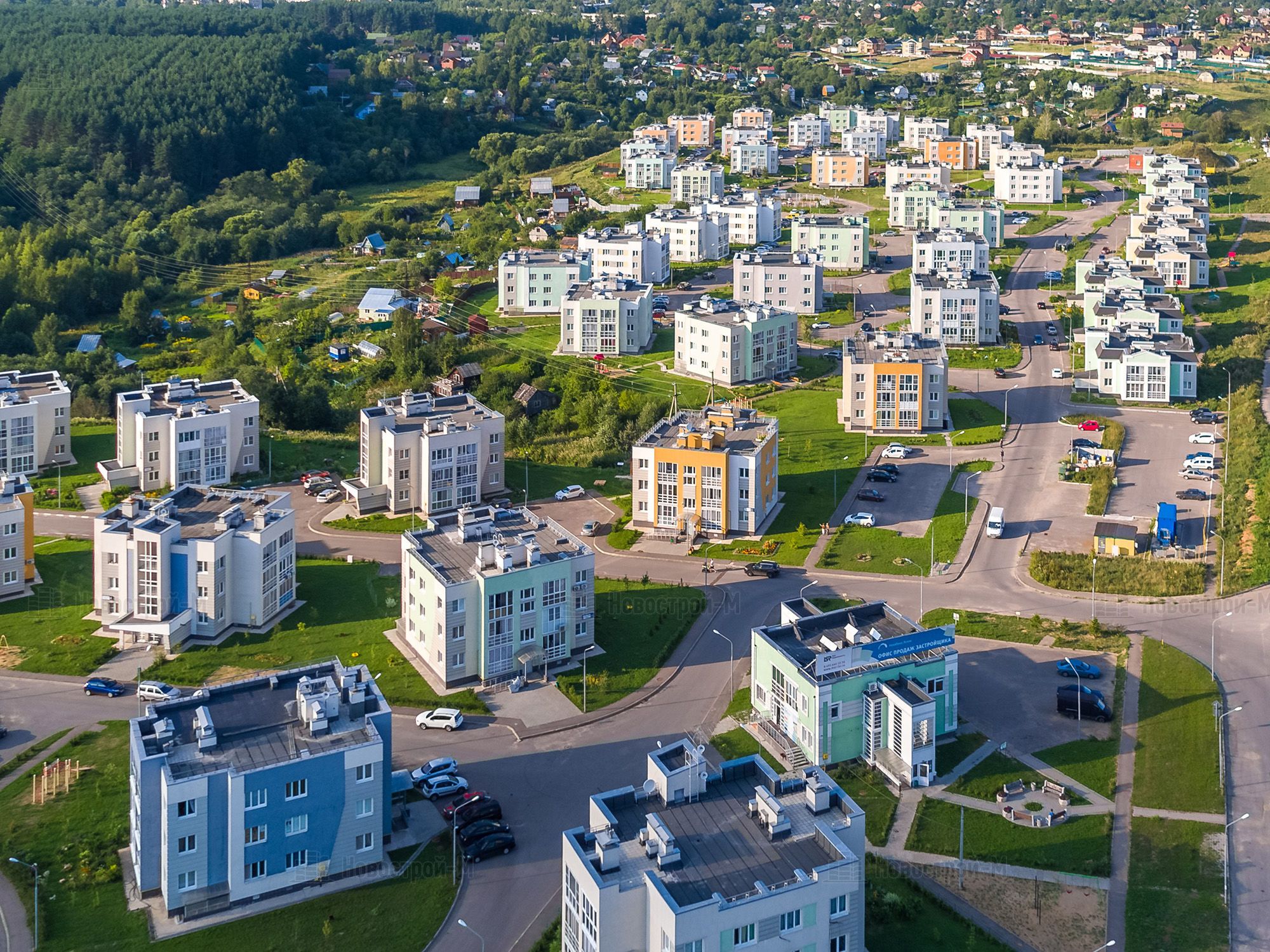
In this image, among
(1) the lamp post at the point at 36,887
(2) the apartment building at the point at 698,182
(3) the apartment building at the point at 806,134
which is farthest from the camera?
(3) the apartment building at the point at 806,134

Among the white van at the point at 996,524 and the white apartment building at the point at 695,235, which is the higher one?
the white apartment building at the point at 695,235

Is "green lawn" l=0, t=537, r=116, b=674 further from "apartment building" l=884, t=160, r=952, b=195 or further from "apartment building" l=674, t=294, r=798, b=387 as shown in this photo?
"apartment building" l=884, t=160, r=952, b=195

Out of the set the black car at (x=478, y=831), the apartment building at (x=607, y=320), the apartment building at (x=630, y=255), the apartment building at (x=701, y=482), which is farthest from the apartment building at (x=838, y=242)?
the black car at (x=478, y=831)

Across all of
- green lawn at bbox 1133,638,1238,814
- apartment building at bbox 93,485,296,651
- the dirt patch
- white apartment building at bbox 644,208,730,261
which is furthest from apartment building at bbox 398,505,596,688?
white apartment building at bbox 644,208,730,261

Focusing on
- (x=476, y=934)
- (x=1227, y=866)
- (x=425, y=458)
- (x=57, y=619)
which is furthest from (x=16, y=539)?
(x=1227, y=866)

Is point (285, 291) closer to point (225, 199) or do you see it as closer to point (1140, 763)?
point (225, 199)

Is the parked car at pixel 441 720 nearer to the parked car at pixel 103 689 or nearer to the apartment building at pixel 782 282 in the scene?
the parked car at pixel 103 689
